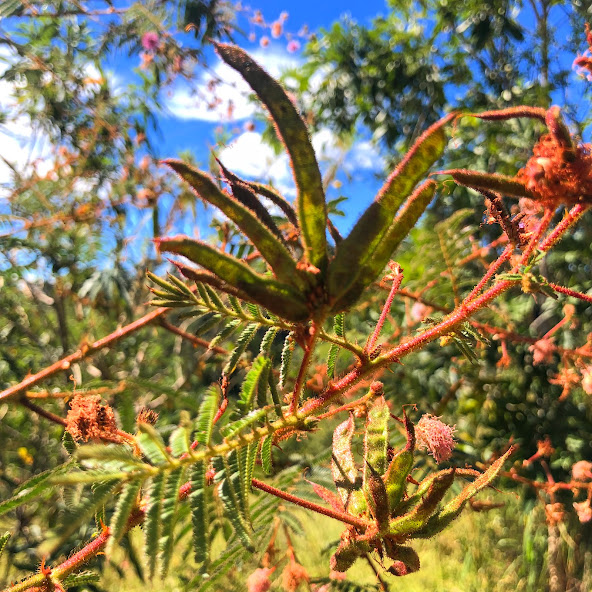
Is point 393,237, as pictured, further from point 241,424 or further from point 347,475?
point 347,475

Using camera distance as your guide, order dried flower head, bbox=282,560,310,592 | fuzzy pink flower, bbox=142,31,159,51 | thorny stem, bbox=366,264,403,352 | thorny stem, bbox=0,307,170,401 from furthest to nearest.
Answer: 1. fuzzy pink flower, bbox=142,31,159,51
2. dried flower head, bbox=282,560,310,592
3. thorny stem, bbox=0,307,170,401
4. thorny stem, bbox=366,264,403,352

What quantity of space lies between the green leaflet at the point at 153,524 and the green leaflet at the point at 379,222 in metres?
0.23

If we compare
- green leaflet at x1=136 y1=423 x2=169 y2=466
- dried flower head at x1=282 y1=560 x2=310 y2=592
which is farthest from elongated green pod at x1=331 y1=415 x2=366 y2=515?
dried flower head at x1=282 y1=560 x2=310 y2=592

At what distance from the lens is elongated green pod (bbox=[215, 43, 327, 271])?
39 centimetres

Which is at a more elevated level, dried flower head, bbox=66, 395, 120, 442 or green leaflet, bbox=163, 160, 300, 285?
green leaflet, bbox=163, 160, 300, 285

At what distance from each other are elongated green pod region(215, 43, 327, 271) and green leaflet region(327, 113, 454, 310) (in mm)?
26

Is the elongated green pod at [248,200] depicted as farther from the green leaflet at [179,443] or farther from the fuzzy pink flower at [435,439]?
the fuzzy pink flower at [435,439]

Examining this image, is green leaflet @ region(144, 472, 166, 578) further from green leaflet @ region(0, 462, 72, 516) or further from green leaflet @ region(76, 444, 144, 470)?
green leaflet @ region(0, 462, 72, 516)

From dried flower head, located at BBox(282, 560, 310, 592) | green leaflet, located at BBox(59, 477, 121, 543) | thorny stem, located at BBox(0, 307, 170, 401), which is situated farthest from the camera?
dried flower head, located at BBox(282, 560, 310, 592)

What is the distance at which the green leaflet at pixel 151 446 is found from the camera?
42 centimetres

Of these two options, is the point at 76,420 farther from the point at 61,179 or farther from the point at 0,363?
the point at 61,179

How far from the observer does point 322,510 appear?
1.75ft

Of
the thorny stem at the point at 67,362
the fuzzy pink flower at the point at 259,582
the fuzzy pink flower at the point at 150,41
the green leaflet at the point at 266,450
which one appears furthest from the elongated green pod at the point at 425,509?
the fuzzy pink flower at the point at 150,41

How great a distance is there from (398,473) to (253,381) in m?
0.21
